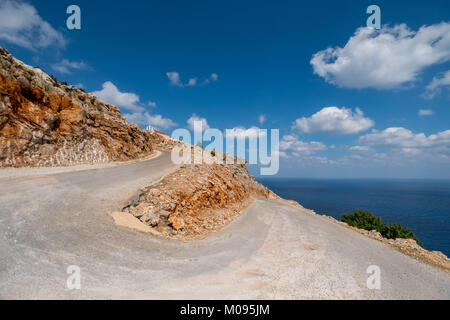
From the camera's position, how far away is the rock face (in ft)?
49.5

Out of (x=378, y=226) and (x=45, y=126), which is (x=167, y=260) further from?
(x=378, y=226)

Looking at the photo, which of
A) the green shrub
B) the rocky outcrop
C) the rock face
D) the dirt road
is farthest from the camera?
the green shrub

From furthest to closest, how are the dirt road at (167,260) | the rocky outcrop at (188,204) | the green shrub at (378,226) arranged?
1. the green shrub at (378,226)
2. the rocky outcrop at (188,204)
3. the dirt road at (167,260)

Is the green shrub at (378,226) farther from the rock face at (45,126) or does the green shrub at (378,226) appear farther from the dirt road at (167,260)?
the rock face at (45,126)

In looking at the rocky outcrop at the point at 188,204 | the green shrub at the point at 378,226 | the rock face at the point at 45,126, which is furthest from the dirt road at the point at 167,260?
the green shrub at the point at 378,226

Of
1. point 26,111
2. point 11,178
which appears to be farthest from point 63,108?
point 11,178

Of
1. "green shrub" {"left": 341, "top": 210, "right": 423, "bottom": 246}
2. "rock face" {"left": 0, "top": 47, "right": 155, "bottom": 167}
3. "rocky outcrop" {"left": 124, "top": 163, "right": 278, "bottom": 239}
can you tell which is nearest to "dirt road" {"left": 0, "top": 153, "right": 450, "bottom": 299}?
"rocky outcrop" {"left": 124, "top": 163, "right": 278, "bottom": 239}

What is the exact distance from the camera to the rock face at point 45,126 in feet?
49.5

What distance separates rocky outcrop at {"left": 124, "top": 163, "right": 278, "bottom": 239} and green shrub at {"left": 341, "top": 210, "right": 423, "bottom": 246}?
33.4m

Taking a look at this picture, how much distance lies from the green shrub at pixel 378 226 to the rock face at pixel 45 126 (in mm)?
45492

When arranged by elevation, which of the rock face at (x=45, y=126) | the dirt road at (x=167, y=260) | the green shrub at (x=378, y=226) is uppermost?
the rock face at (x=45, y=126)

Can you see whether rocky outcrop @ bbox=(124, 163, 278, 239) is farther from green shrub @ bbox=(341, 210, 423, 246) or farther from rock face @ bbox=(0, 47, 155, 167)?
green shrub @ bbox=(341, 210, 423, 246)

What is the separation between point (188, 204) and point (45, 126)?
56.4ft
